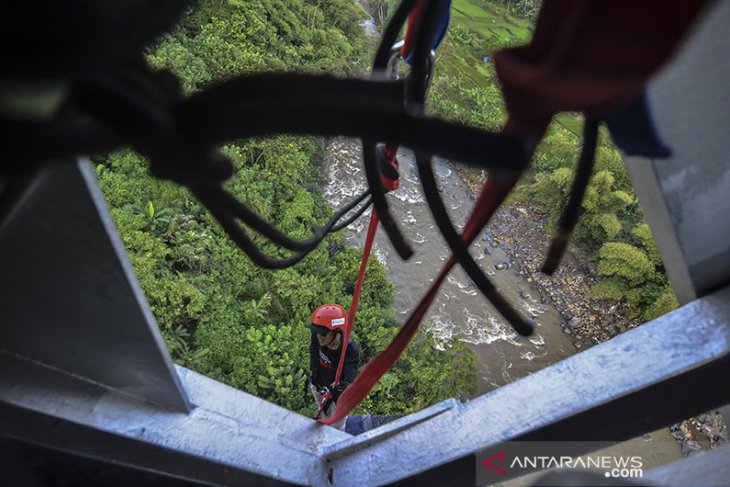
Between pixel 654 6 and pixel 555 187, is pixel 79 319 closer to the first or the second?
pixel 654 6

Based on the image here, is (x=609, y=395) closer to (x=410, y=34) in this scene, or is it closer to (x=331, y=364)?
(x=410, y=34)

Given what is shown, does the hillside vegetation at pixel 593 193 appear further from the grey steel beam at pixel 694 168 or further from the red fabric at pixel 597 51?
the red fabric at pixel 597 51

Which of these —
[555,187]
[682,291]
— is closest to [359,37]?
[555,187]

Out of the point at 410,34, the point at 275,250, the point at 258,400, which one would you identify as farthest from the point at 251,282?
the point at 410,34

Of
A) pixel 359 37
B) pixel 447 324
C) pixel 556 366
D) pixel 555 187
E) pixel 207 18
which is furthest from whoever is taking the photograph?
pixel 359 37

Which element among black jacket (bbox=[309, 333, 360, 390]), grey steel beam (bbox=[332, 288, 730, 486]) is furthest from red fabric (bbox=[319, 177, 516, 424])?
black jacket (bbox=[309, 333, 360, 390])

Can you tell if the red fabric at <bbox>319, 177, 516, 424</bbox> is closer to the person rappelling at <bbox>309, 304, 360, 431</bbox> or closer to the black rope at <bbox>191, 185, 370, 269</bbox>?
the black rope at <bbox>191, 185, 370, 269</bbox>

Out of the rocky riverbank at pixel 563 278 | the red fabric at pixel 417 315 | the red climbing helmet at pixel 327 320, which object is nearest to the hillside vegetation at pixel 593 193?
the rocky riverbank at pixel 563 278
